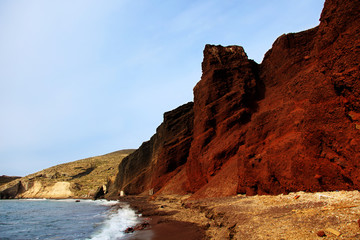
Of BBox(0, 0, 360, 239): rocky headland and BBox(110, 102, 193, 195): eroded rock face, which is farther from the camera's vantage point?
BBox(110, 102, 193, 195): eroded rock face

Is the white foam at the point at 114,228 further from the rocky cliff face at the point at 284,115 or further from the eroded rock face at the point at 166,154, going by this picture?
the eroded rock face at the point at 166,154

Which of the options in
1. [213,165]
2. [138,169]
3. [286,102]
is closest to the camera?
[286,102]

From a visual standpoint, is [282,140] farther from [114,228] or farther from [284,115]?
[114,228]

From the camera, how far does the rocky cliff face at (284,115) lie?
750 cm

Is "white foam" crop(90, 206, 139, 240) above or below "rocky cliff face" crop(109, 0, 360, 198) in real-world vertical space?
below

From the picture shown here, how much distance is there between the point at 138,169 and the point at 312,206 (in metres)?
49.2

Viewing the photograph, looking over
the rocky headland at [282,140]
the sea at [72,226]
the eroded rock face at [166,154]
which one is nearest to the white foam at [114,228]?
the sea at [72,226]

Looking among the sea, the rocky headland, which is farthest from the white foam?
the rocky headland

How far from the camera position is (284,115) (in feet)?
40.9

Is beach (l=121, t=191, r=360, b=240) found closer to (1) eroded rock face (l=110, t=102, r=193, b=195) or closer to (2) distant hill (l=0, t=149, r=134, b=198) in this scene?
(1) eroded rock face (l=110, t=102, r=193, b=195)

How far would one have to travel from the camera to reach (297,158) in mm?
9328

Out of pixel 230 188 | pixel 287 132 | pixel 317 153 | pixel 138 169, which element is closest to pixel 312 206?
pixel 317 153

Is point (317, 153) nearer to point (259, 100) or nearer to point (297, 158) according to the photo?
point (297, 158)

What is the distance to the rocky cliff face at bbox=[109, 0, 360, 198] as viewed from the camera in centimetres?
750
